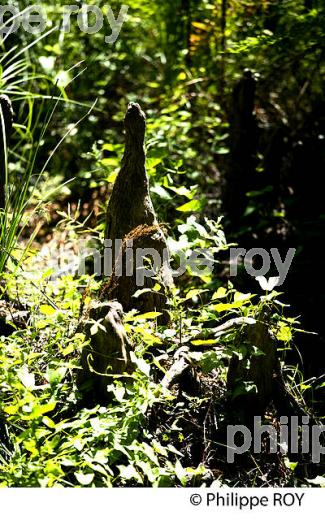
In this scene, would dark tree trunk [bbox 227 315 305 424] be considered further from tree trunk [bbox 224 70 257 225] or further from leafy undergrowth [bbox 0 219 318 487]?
tree trunk [bbox 224 70 257 225]

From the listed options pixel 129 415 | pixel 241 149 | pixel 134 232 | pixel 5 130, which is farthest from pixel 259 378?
pixel 241 149

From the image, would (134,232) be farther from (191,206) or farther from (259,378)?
(259,378)

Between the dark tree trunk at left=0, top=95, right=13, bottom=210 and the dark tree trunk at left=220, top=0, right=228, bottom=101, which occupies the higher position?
the dark tree trunk at left=220, top=0, right=228, bottom=101

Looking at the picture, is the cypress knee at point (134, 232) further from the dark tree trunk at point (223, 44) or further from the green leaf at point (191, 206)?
the dark tree trunk at point (223, 44)

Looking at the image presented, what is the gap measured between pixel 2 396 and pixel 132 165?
1.00m

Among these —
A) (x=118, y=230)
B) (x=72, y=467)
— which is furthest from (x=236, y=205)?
(x=72, y=467)

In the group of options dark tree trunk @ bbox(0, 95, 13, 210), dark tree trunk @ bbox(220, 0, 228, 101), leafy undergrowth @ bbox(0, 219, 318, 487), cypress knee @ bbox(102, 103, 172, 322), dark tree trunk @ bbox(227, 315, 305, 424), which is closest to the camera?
leafy undergrowth @ bbox(0, 219, 318, 487)

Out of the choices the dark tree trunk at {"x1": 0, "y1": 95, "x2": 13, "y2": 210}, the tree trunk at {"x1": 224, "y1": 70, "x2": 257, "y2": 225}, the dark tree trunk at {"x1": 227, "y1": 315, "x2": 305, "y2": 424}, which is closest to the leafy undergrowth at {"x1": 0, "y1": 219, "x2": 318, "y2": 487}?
the dark tree trunk at {"x1": 227, "y1": 315, "x2": 305, "y2": 424}

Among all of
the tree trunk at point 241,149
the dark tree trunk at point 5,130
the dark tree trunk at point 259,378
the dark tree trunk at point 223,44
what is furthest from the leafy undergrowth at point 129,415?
the dark tree trunk at point 223,44

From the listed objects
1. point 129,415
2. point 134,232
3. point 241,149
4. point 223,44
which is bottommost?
point 129,415

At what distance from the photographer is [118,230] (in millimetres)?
2775

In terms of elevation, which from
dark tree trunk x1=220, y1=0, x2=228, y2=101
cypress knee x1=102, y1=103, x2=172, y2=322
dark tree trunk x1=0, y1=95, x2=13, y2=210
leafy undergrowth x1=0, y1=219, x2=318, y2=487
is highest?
dark tree trunk x1=220, y1=0, x2=228, y2=101

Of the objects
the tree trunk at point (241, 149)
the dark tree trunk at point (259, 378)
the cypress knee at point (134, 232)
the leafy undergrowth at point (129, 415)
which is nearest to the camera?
the leafy undergrowth at point (129, 415)

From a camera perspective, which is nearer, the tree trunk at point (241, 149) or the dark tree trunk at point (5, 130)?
the dark tree trunk at point (5, 130)
